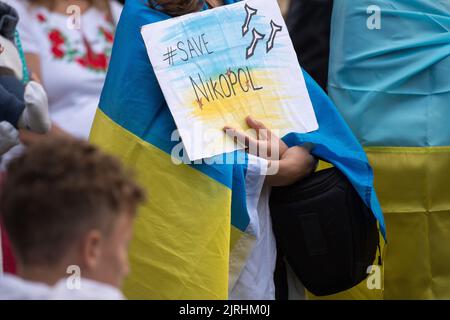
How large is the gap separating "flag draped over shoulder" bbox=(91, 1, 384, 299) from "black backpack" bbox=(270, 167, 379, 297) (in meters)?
0.14

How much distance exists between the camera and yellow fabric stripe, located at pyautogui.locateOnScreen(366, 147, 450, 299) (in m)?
3.88

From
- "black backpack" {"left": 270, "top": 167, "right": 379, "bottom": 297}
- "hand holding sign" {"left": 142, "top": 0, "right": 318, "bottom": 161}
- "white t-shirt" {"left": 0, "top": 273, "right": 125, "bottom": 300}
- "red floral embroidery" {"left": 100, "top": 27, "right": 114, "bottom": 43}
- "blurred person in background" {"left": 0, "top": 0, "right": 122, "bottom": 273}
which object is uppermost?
"red floral embroidery" {"left": 100, "top": 27, "right": 114, "bottom": 43}

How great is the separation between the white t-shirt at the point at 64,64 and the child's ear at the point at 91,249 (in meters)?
2.41

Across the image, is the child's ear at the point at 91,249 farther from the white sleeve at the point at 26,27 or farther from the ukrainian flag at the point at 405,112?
the white sleeve at the point at 26,27

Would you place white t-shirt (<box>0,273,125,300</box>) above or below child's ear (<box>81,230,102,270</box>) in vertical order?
below

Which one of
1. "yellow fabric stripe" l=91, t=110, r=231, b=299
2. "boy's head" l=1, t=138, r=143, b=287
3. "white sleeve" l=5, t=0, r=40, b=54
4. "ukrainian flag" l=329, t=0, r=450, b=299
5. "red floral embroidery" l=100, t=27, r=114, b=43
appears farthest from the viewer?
"red floral embroidery" l=100, t=27, r=114, b=43

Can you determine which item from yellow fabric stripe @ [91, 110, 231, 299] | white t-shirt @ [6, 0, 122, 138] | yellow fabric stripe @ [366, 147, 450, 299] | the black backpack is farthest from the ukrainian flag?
white t-shirt @ [6, 0, 122, 138]

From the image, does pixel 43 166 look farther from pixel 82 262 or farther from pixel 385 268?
pixel 385 268

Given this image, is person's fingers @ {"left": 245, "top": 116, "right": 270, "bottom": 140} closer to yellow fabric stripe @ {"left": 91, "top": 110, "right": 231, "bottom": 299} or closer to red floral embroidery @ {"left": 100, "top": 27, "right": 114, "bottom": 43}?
yellow fabric stripe @ {"left": 91, "top": 110, "right": 231, "bottom": 299}

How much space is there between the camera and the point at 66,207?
1.95m

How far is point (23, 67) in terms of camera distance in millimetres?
3650

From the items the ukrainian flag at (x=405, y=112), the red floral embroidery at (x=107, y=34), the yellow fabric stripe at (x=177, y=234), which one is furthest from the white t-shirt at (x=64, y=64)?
the yellow fabric stripe at (x=177, y=234)

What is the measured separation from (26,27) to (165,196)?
5.17 feet

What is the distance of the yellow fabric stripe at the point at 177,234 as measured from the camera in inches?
124
